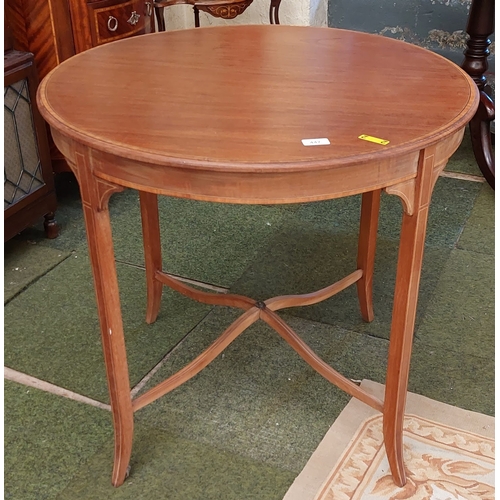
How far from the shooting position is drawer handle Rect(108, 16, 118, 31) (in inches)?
104

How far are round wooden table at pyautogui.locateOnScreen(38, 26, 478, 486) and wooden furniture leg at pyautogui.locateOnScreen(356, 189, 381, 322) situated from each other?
37 cm

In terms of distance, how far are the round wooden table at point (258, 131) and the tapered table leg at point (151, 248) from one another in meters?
0.34

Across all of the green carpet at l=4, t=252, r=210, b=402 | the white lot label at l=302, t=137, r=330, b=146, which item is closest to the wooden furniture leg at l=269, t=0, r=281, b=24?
the green carpet at l=4, t=252, r=210, b=402

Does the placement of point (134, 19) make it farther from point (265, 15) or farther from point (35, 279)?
point (35, 279)

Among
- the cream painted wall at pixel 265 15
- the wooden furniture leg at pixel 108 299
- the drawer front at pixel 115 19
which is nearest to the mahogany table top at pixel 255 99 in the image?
the wooden furniture leg at pixel 108 299

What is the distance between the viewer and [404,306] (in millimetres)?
1401

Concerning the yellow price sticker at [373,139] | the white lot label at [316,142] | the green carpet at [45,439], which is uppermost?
the white lot label at [316,142]

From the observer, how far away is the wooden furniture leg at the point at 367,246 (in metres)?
1.92

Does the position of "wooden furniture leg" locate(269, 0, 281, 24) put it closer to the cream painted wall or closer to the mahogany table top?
the cream painted wall

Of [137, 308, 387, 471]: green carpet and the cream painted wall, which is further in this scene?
the cream painted wall

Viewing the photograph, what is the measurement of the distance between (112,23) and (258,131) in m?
1.67

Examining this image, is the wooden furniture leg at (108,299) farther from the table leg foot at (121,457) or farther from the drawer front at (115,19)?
the drawer front at (115,19)

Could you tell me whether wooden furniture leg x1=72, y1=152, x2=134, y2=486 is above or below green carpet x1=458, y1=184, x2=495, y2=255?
above

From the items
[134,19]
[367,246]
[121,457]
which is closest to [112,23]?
[134,19]
